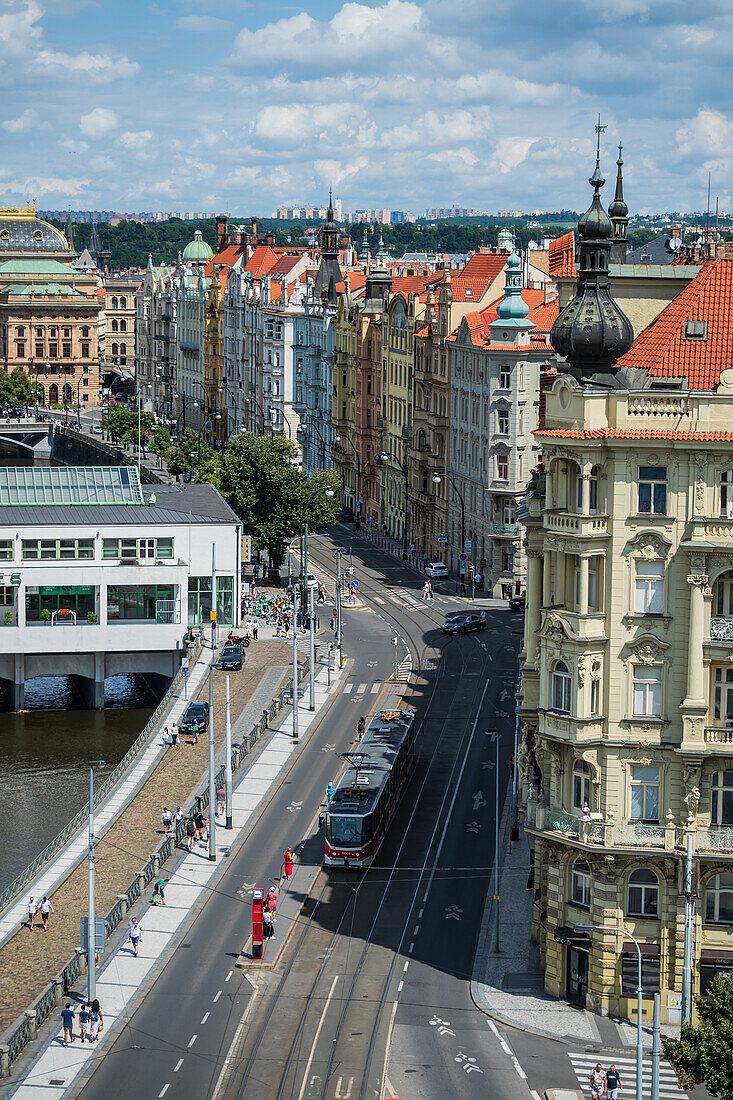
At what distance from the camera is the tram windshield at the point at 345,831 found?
90062 mm

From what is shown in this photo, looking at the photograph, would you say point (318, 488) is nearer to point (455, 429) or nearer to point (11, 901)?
point (455, 429)

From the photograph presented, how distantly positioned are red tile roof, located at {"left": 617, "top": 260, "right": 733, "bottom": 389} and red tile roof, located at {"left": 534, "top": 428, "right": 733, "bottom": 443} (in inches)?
89.1

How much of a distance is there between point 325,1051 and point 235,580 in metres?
73.0

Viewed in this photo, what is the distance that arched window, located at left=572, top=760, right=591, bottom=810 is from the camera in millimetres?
73625

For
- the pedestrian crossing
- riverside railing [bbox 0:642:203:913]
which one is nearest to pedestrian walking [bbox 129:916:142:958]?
riverside railing [bbox 0:642:203:913]

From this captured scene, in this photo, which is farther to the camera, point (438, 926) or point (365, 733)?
point (365, 733)

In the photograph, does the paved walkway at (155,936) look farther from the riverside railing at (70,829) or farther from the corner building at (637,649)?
the corner building at (637,649)

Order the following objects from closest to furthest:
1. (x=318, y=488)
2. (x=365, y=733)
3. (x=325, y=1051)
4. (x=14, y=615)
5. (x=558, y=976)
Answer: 1. (x=325, y=1051)
2. (x=558, y=976)
3. (x=365, y=733)
4. (x=14, y=615)
5. (x=318, y=488)

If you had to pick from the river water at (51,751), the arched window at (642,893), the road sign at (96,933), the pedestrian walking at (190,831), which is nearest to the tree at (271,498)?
the river water at (51,751)

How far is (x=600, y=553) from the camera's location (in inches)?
2864

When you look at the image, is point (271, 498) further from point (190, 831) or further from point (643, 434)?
point (643, 434)

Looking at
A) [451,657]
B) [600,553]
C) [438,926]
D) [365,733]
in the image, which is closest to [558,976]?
[438,926]

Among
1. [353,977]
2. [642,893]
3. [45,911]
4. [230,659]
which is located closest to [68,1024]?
[353,977]

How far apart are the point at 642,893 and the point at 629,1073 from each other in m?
7.52
